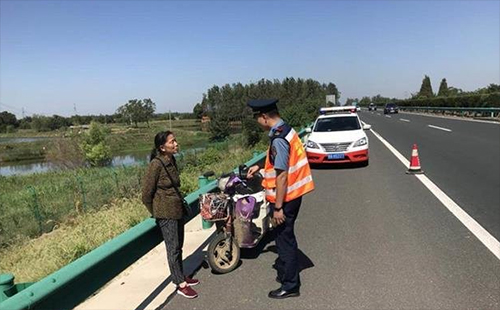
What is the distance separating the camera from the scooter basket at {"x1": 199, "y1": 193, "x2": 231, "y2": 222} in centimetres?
501

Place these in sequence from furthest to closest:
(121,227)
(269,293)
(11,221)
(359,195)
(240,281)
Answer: (11,221) → (359,195) → (121,227) → (240,281) → (269,293)

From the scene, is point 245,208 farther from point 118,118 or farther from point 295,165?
point 118,118

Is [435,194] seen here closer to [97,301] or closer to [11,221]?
[97,301]

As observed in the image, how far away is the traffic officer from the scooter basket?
81 cm

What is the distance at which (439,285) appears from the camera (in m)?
4.41

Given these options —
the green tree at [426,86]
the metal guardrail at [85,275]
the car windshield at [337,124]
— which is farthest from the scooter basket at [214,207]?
the green tree at [426,86]

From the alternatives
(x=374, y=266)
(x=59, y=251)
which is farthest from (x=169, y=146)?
(x=59, y=251)

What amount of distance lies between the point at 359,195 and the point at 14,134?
551ft

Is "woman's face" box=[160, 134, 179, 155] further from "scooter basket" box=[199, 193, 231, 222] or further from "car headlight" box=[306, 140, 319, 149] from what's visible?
"car headlight" box=[306, 140, 319, 149]

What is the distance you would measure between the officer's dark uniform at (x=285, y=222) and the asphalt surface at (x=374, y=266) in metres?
0.20

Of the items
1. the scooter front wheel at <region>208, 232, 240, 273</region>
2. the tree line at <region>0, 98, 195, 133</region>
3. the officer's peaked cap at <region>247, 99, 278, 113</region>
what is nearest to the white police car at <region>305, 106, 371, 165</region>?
the scooter front wheel at <region>208, 232, 240, 273</region>

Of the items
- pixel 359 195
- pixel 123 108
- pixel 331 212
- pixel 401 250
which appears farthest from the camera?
pixel 123 108

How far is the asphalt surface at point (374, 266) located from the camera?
4148 mm

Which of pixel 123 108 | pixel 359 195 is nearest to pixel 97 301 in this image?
pixel 359 195
